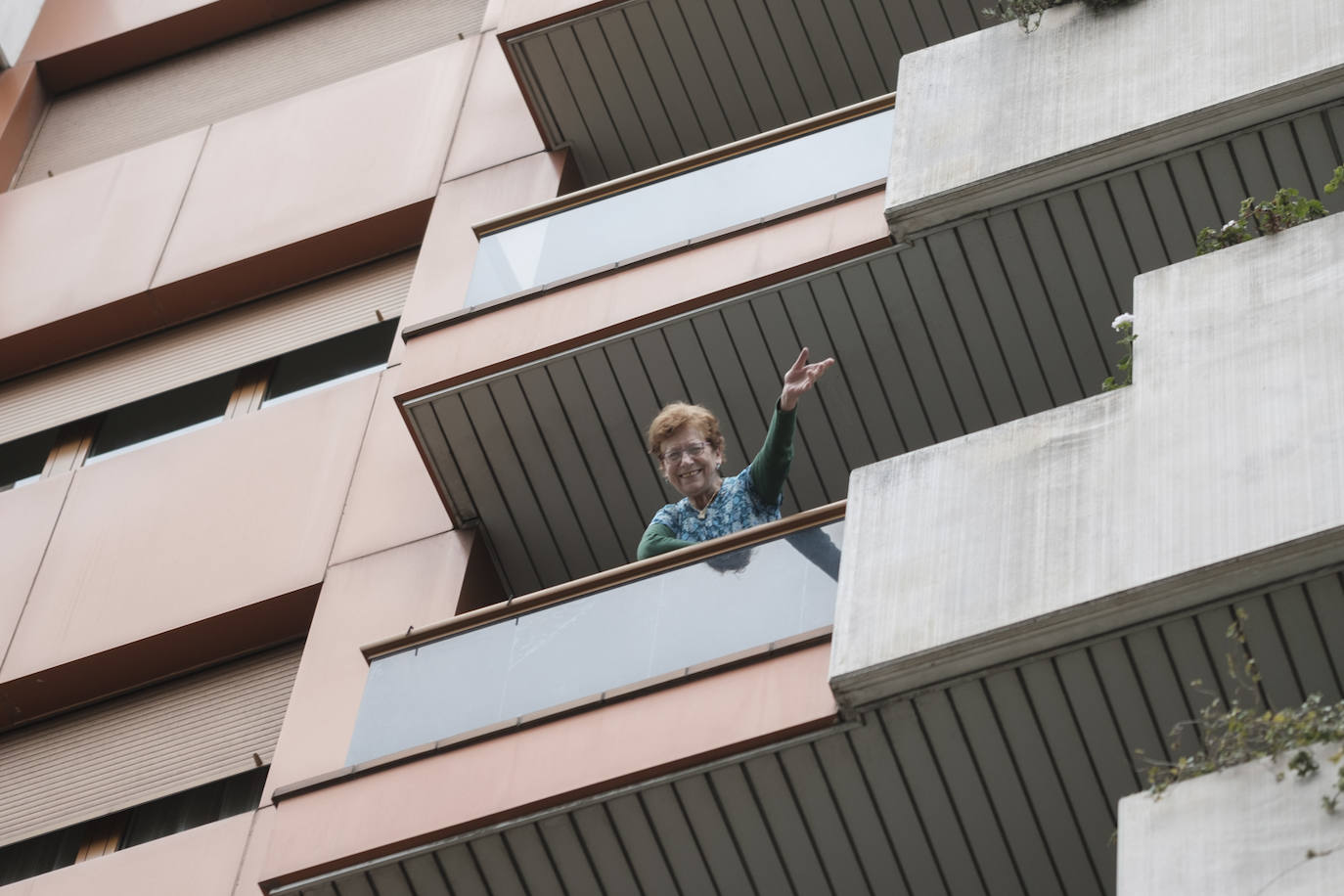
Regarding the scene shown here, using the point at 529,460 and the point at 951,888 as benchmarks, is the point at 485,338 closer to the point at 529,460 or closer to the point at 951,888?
the point at 529,460

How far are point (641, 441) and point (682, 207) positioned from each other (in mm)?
1446

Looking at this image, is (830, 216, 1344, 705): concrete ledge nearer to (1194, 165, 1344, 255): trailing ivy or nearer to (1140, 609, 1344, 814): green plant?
(1194, 165, 1344, 255): trailing ivy

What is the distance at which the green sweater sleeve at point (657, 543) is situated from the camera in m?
7.97

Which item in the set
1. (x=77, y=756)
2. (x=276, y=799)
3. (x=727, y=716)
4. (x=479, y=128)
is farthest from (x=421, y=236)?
(x=727, y=716)

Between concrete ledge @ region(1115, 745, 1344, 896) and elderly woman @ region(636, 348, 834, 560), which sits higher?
elderly woman @ region(636, 348, 834, 560)

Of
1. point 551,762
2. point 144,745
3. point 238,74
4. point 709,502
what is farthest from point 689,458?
point 238,74

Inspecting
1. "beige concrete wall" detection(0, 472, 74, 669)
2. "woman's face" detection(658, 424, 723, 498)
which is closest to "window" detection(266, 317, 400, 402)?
"beige concrete wall" detection(0, 472, 74, 669)

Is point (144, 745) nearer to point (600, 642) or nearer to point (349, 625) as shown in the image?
point (349, 625)

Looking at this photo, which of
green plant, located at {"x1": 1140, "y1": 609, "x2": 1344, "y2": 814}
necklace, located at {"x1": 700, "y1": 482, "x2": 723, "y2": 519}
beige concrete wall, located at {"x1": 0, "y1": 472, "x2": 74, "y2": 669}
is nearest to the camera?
green plant, located at {"x1": 1140, "y1": 609, "x2": 1344, "y2": 814}

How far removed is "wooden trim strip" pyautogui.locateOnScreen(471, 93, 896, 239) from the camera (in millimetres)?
10047

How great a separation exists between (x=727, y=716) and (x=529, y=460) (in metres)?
3.11

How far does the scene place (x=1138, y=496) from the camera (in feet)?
21.3

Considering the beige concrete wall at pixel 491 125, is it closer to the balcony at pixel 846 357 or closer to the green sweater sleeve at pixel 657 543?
the balcony at pixel 846 357

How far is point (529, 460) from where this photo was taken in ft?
32.5
